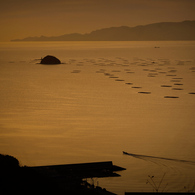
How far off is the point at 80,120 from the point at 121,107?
4118mm

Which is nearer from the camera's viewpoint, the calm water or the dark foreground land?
the dark foreground land

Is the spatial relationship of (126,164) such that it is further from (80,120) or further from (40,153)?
(80,120)

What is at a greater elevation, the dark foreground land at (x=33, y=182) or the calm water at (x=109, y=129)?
the dark foreground land at (x=33, y=182)

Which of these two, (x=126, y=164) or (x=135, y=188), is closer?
(x=135, y=188)

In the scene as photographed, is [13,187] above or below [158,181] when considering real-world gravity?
above

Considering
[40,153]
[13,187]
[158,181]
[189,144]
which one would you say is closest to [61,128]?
[40,153]

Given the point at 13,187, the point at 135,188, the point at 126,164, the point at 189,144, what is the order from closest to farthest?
1. the point at 13,187
2. the point at 135,188
3. the point at 126,164
4. the point at 189,144

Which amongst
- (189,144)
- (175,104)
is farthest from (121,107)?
(189,144)

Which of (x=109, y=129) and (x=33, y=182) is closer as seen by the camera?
(x=33, y=182)

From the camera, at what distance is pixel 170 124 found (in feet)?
57.6

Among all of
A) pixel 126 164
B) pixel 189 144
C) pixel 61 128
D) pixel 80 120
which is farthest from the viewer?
pixel 80 120

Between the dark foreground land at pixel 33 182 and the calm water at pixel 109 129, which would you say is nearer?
the dark foreground land at pixel 33 182

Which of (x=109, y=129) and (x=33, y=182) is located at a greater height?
(x=33, y=182)

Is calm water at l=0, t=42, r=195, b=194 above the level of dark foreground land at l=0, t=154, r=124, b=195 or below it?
below
